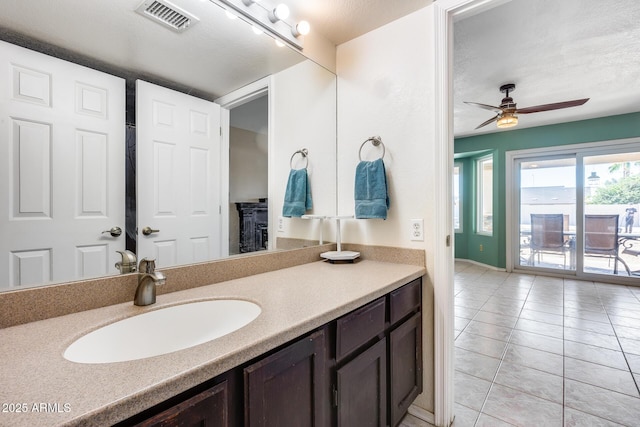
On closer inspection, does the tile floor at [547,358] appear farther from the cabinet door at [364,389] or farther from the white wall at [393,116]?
the white wall at [393,116]

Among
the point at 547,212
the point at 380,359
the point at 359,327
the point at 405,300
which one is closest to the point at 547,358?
the point at 405,300

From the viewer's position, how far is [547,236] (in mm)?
4793

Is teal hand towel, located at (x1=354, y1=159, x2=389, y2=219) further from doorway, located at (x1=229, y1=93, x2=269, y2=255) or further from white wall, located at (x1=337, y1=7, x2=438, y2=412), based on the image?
doorway, located at (x1=229, y1=93, x2=269, y2=255)

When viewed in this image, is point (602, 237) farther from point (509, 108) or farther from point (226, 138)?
point (226, 138)

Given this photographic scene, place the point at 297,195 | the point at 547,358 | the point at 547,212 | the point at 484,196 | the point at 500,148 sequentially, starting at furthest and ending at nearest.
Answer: the point at 484,196
the point at 500,148
the point at 547,212
the point at 547,358
the point at 297,195

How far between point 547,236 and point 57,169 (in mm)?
5975

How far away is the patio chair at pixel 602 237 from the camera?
4.22m

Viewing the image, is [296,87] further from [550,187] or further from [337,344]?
[550,187]

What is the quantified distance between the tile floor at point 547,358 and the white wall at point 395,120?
591 millimetres

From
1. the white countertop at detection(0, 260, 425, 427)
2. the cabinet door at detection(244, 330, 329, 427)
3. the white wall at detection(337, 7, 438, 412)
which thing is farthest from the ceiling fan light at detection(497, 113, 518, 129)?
the cabinet door at detection(244, 330, 329, 427)

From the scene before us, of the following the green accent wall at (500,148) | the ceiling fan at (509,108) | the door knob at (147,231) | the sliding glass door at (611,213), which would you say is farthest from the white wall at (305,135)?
the sliding glass door at (611,213)

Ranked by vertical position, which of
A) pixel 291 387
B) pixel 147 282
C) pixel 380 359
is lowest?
pixel 380 359

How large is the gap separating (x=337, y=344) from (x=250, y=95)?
131 cm

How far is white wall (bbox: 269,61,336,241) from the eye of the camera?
175 cm
